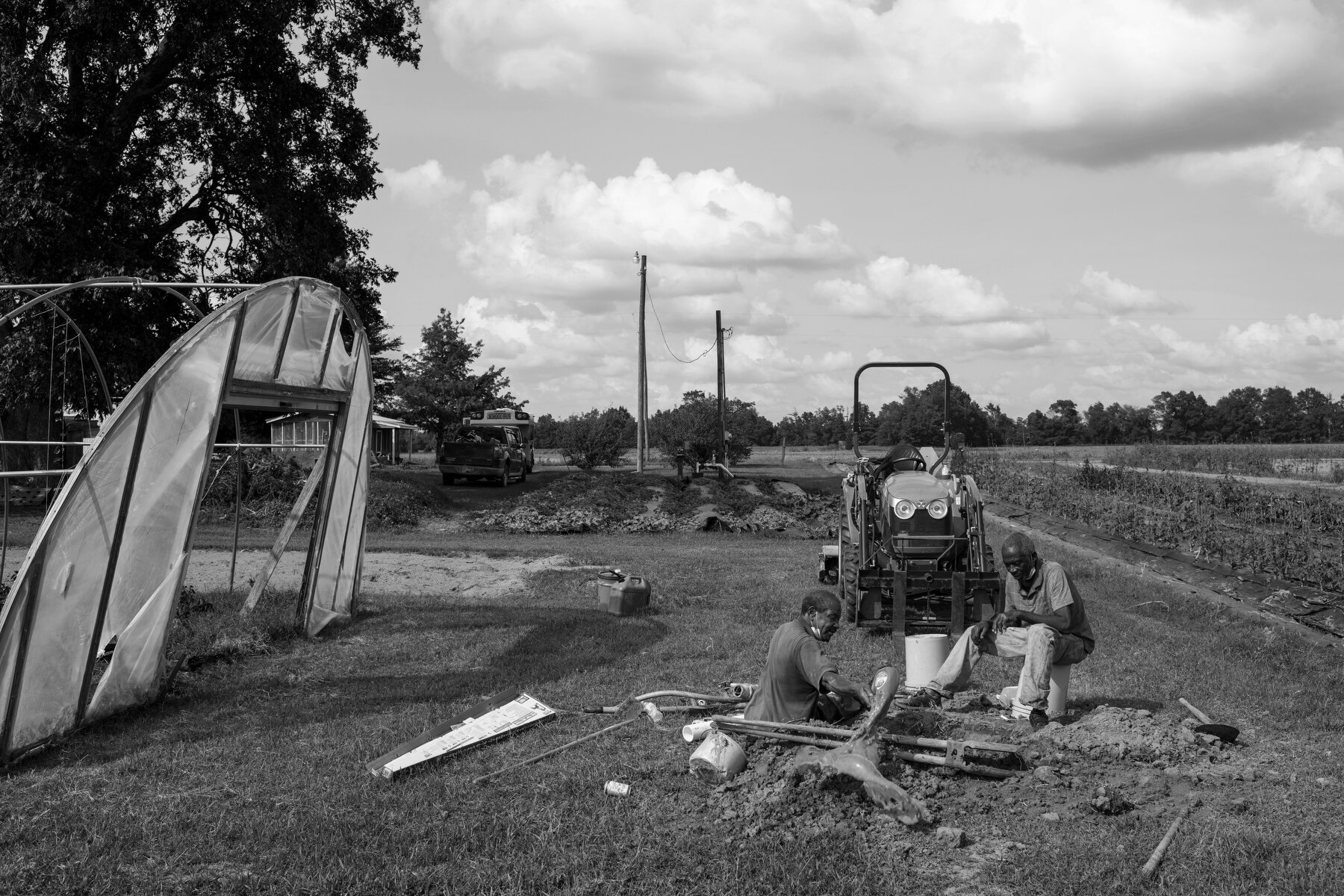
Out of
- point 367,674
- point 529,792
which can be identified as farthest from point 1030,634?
point 367,674

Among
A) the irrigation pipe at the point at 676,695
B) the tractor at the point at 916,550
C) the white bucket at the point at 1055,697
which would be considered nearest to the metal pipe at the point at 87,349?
the irrigation pipe at the point at 676,695

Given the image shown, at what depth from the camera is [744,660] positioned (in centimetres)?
942

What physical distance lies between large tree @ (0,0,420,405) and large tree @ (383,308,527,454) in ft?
98.6

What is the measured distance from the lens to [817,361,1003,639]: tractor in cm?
973

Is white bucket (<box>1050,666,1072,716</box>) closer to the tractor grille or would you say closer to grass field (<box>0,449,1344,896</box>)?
grass field (<box>0,449,1344,896</box>)

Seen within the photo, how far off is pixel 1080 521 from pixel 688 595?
12574 millimetres

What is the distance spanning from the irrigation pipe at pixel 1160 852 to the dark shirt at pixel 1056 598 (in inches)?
83.5

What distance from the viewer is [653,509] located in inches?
989

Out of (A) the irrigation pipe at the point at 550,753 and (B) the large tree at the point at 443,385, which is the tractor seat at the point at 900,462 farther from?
(B) the large tree at the point at 443,385

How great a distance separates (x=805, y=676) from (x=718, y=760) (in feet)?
2.72

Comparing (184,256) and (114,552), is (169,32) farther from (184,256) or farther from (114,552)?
(114,552)

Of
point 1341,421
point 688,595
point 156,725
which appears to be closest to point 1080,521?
point 688,595

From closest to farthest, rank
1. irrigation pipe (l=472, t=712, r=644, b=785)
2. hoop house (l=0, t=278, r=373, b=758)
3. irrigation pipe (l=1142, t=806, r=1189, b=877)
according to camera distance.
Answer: irrigation pipe (l=1142, t=806, r=1189, b=877) < irrigation pipe (l=472, t=712, r=644, b=785) < hoop house (l=0, t=278, r=373, b=758)

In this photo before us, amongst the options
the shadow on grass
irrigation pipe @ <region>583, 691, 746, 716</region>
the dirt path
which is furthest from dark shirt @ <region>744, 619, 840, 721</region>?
the dirt path
